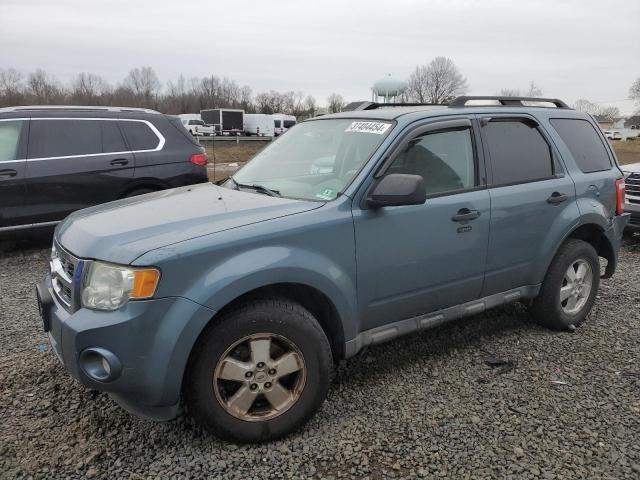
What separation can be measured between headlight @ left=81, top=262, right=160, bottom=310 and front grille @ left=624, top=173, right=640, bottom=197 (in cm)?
757

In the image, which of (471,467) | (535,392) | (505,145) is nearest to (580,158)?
(505,145)

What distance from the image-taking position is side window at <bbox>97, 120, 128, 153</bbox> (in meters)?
6.74

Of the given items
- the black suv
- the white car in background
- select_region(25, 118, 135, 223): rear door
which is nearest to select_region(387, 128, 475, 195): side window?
the black suv

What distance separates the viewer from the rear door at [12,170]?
6102 mm

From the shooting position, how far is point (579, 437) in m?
2.81

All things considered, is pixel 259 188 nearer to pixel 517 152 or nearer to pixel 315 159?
pixel 315 159

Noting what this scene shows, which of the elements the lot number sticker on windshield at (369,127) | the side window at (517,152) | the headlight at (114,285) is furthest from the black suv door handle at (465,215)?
the headlight at (114,285)

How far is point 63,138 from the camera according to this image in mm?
6527

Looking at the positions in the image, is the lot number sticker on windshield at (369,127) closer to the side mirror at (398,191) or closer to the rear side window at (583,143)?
the side mirror at (398,191)

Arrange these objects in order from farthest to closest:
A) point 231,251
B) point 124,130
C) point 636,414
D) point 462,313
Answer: point 124,130, point 462,313, point 636,414, point 231,251

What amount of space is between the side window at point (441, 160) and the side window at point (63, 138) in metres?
4.87

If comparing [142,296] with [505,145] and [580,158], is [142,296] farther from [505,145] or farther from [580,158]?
[580,158]

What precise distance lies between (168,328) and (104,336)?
0.29 meters

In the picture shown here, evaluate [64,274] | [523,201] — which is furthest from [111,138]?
[523,201]
